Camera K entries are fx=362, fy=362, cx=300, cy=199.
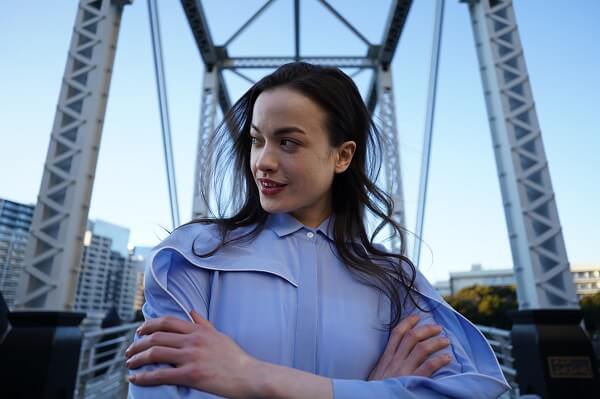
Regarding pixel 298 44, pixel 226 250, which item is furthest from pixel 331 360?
pixel 298 44

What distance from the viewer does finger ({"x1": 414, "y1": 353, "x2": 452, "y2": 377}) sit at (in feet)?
2.41

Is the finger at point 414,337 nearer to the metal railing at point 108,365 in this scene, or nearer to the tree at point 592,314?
the metal railing at point 108,365

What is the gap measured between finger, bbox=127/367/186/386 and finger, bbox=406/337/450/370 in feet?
1.46

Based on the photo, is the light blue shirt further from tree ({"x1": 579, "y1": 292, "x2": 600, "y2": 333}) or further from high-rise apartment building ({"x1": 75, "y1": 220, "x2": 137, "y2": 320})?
high-rise apartment building ({"x1": 75, "y1": 220, "x2": 137, "y2": 320})

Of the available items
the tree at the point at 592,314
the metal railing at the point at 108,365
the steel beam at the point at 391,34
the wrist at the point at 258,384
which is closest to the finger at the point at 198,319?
the wrist at the point at 258,384

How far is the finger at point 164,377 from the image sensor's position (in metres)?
0.59

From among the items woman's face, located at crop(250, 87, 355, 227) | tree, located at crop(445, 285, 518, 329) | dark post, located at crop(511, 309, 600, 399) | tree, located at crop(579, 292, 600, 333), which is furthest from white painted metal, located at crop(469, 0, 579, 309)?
tree, located at crop(579, 292, 600, 333)

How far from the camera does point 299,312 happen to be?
2.40 feet

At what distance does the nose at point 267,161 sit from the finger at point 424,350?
1.61 ft

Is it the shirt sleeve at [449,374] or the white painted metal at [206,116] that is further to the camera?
the white painted metal at [206,116]

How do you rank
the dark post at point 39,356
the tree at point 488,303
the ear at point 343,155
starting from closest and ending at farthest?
the ear at point 343,155 < the dark post at point 39,356 < the tree at point 488,303

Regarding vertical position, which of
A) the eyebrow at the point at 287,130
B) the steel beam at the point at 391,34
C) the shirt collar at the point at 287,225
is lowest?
the shirt collar at the point at 287,225

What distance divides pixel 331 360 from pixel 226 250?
32 cm

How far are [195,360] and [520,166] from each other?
4.07 metres
